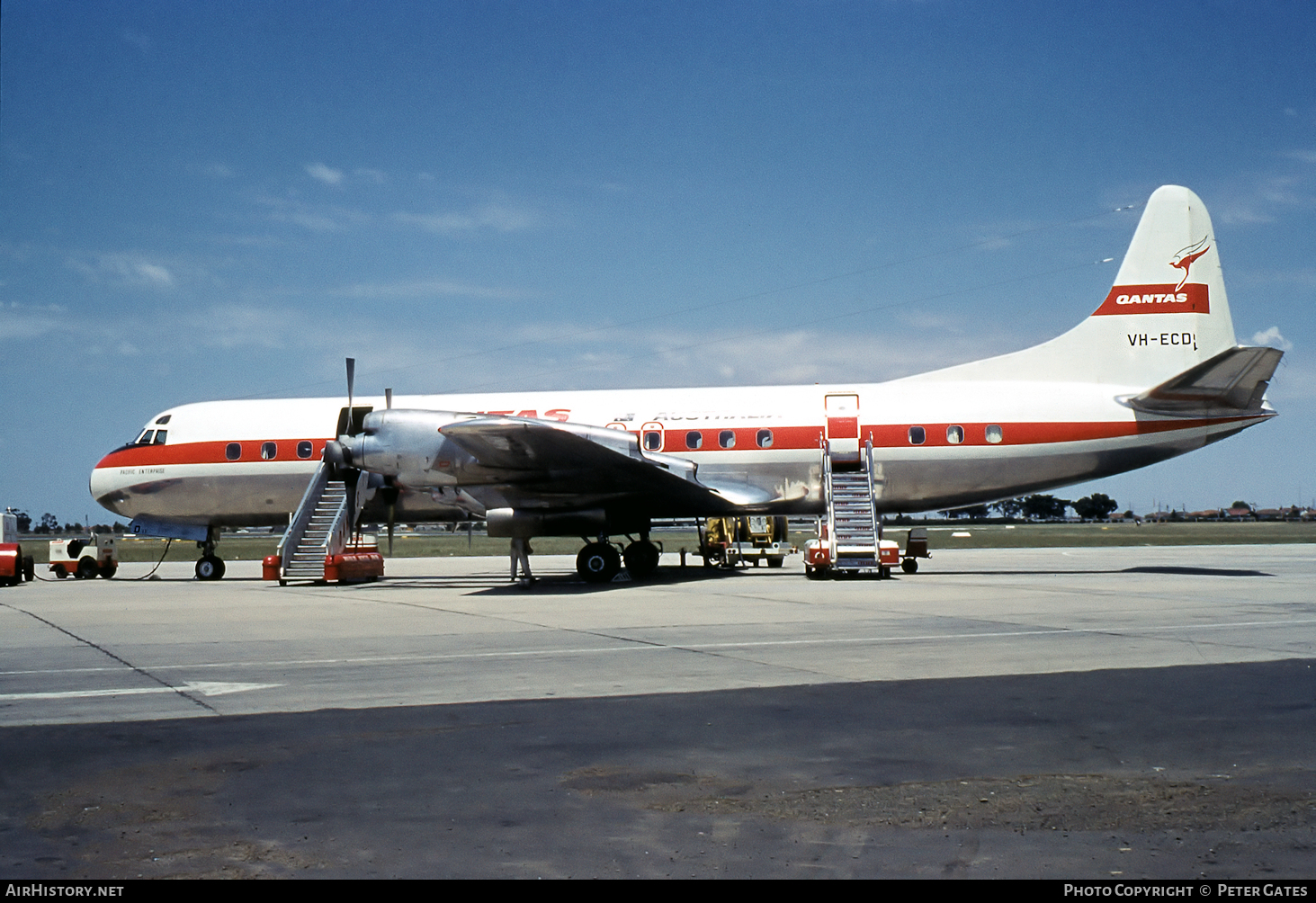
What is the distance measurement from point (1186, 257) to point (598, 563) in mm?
14805

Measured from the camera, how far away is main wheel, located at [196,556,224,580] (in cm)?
2676

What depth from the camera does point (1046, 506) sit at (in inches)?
6393

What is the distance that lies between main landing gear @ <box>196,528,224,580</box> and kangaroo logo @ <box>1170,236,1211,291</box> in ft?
79.2

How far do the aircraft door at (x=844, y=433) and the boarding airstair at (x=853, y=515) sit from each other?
18cm

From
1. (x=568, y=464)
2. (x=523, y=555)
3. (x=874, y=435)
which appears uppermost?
(x=874, y=435)

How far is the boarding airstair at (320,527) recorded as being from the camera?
2308 cm

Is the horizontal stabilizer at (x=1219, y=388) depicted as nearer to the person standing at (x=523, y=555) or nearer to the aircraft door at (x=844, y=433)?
the aircraft door at (x=844, y=433)

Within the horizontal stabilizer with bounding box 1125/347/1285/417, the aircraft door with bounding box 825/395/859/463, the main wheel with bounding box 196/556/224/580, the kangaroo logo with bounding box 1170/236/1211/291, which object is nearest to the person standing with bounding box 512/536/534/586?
the aircraft door with bounding box 825/395/859/463

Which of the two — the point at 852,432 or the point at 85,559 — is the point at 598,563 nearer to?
the point at 852,432

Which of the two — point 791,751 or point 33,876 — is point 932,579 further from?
point 33,876

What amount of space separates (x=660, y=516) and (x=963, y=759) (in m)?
17.8

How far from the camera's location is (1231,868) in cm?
403

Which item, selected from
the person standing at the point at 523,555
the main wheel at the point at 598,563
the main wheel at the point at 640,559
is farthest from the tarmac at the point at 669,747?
the main wheel at the point at 640,559

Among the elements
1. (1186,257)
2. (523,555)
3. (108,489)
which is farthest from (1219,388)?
(108,489)
